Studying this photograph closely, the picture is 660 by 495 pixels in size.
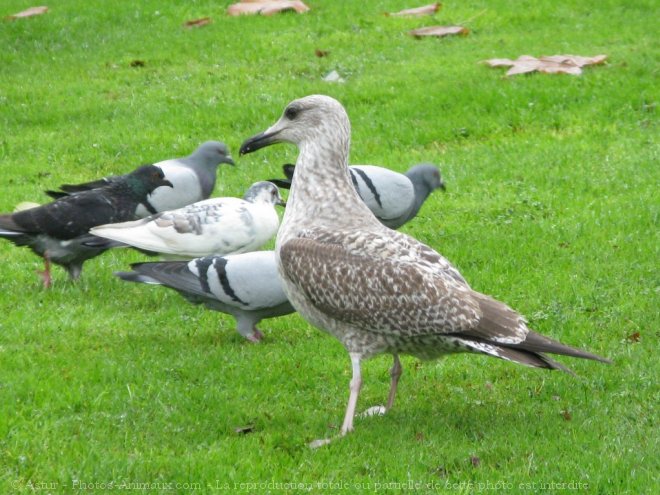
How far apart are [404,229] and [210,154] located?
6.96ft

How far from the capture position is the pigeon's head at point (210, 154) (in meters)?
10.9

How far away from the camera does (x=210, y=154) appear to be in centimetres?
1096

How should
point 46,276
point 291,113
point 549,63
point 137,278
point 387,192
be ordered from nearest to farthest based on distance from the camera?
point 291,113 → point 137,278 → point 46,276 → point 387,192 → point 549,63

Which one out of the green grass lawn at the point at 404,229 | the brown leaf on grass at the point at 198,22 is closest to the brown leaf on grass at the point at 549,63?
the green grass lawn at the point at 404,229

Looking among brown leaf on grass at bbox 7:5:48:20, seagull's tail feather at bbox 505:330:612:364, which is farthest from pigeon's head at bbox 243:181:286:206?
brown leaf on grass at bbox 7:5:48:20

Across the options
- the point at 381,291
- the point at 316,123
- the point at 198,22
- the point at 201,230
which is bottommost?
the point at 198,22

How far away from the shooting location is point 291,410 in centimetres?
682

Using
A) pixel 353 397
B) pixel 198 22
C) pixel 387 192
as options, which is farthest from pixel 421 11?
pixel 353 397

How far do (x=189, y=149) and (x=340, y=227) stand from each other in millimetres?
6737

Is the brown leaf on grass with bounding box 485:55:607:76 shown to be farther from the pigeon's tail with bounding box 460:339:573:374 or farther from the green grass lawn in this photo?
Answer: the pigeon's tail with bounding box 460:339:573:374

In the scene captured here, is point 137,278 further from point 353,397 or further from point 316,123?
point 353,397

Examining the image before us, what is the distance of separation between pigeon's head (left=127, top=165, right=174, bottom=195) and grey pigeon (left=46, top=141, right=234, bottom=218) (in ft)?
0.24

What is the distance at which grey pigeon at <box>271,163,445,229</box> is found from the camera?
999cm

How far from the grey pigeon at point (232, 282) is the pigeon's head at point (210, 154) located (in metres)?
2.87
